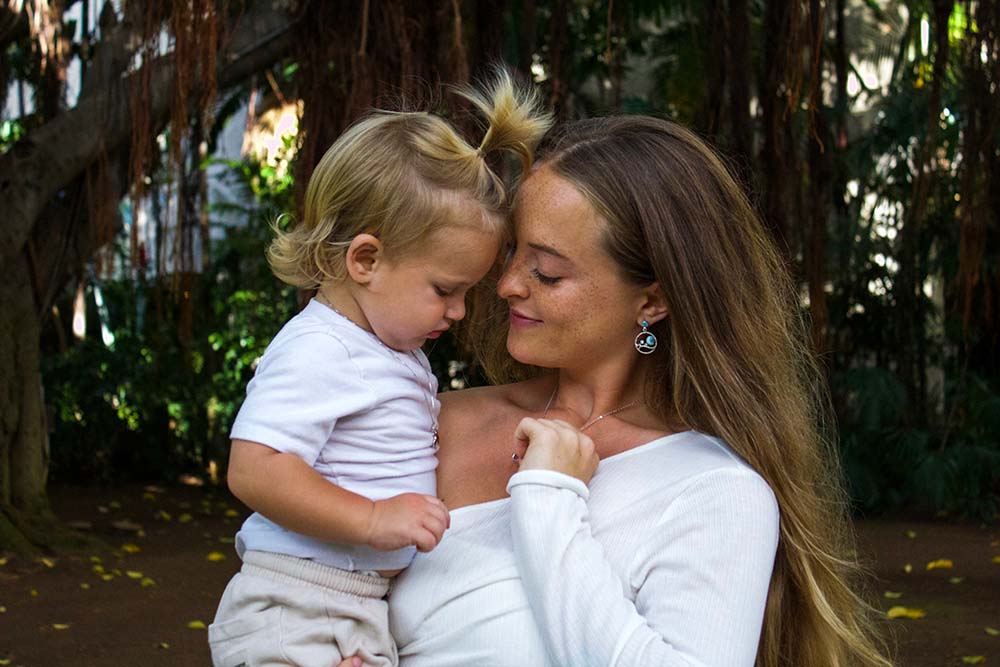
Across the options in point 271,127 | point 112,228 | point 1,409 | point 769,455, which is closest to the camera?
point 769,455

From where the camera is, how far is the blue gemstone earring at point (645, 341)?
2148 millimetres

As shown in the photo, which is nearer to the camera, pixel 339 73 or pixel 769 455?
pixel 769 455

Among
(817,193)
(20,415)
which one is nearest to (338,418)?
(817,193)

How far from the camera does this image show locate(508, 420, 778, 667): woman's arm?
1.71 meters

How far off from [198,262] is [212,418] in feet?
5.75

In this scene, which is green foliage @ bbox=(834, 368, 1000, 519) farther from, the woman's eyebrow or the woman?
the woman's eyebrow

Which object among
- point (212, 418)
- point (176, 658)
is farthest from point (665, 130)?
point (212, 418)

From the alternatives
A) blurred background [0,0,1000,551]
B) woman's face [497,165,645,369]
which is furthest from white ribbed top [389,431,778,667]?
blurred background [0,0,1000,551]

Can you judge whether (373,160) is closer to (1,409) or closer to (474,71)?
(474,71)

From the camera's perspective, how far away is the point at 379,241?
6.59 feet

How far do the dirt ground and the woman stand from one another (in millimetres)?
2558

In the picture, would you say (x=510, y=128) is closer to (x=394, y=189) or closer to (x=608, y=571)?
(x=394, y=189)

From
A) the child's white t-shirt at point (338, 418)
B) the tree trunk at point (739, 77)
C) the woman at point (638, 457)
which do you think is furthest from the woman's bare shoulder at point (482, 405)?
the tree trunk at point (739, 77)

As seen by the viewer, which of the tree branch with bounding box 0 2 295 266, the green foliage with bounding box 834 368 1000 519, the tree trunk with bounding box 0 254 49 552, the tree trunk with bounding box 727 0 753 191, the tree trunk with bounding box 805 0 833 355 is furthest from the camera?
the green foliage with bounding box 834 368 1000 519
